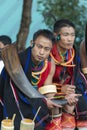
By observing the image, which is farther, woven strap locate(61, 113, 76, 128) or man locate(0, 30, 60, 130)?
woven strap locate(61, 113, 76, 128)

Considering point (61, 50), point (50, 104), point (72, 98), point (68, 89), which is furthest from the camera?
point (61, 50)

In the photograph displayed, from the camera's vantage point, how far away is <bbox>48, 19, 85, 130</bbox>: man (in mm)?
4559

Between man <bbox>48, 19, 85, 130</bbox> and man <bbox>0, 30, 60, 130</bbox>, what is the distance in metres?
0.15

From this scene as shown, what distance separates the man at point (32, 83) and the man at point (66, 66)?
154mm

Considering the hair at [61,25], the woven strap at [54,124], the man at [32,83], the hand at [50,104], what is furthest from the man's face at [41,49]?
the woven strap at [54,124]

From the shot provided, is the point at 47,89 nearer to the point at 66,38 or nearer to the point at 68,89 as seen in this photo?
the point at 68,89

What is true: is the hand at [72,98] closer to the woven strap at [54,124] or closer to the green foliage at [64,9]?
the woven strap at [54,124]

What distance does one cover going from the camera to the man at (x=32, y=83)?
430 centimetres

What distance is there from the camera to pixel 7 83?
434cm

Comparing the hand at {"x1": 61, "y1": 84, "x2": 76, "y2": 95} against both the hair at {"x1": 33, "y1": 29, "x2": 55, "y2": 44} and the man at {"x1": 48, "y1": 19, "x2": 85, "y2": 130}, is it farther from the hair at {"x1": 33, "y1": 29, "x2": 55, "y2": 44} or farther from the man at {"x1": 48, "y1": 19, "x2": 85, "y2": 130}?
the hair at {"x1": 33, "y1": 29, "x2": 55, "y2": 44}

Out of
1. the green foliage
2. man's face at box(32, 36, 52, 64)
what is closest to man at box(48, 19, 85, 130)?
man's face at box(32, 36, 52, 64)

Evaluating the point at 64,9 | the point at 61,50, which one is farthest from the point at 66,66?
the point at 64,9

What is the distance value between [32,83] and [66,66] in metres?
0.40

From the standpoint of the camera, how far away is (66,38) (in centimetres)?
457
